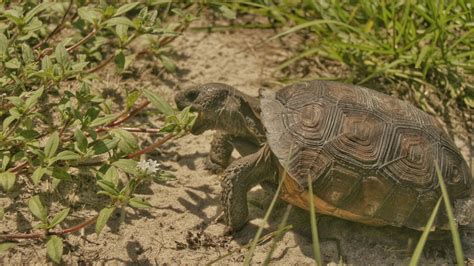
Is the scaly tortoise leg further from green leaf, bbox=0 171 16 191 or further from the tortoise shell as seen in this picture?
green leaf, bbox=0 171 16 191

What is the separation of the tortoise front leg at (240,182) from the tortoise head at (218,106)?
30 cm

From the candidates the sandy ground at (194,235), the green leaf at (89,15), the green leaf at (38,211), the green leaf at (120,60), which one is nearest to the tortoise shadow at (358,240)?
the sandy ground at (194,235)

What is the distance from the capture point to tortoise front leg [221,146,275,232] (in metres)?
3.74

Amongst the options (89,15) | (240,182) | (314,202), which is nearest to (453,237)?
(314,202)

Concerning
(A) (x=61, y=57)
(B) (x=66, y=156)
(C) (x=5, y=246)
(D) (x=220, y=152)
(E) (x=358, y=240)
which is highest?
(A) (x=61, y=57)

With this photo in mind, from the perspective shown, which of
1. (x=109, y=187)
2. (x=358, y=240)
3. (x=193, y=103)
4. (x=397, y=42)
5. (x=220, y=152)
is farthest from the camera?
(x=397, y=42)

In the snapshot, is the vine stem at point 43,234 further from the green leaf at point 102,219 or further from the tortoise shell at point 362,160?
the tortoise shell at point 362,160

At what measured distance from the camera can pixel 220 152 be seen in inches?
165

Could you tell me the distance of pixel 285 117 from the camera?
12.2 ft

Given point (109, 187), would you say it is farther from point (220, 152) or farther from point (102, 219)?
point (220, 152)

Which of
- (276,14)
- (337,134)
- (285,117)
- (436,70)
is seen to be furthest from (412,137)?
(276,14)

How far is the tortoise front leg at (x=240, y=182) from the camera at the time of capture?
12.3 feet

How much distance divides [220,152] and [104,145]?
0.89 meters

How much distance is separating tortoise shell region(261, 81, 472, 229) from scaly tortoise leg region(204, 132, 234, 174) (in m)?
0.52
